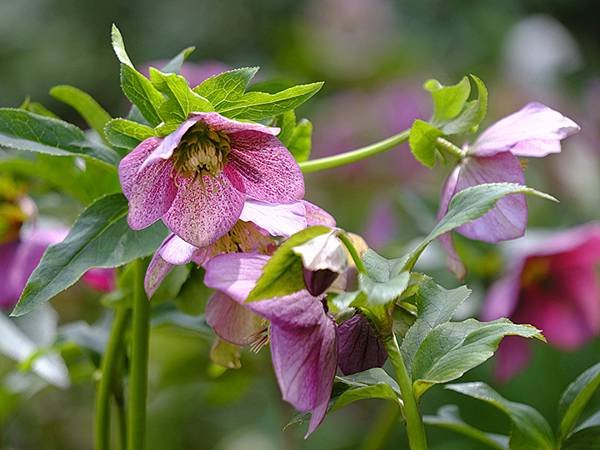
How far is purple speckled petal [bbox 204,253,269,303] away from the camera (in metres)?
0.42

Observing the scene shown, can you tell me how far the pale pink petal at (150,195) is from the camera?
480 mm

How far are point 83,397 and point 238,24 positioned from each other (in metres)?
1.79

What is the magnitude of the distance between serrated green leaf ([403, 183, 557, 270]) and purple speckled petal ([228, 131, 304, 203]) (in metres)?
0.07

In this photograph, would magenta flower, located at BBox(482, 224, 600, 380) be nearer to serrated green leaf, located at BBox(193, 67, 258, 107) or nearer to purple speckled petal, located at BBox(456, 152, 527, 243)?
purple speckled petal, located at BBox(456, 152, 527, 243)

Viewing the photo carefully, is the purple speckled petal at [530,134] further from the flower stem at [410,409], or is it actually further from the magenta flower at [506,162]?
the flower stem at [410,409]

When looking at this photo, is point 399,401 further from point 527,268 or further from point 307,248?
point 527,268

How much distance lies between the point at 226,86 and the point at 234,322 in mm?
112

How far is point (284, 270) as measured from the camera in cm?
42

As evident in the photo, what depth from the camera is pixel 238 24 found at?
309 cm

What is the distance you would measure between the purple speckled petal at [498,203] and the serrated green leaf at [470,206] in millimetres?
84

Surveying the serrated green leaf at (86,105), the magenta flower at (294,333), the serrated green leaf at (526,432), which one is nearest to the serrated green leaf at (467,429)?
the serrated green leaf at (526,432)

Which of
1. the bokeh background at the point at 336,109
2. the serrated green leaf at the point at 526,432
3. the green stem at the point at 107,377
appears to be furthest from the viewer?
the bokeh background at the point at 336,109

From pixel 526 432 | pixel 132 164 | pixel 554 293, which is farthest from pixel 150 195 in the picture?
pixel 554 293

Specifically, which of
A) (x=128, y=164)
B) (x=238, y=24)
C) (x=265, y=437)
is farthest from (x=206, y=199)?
(x=238, y=24)
